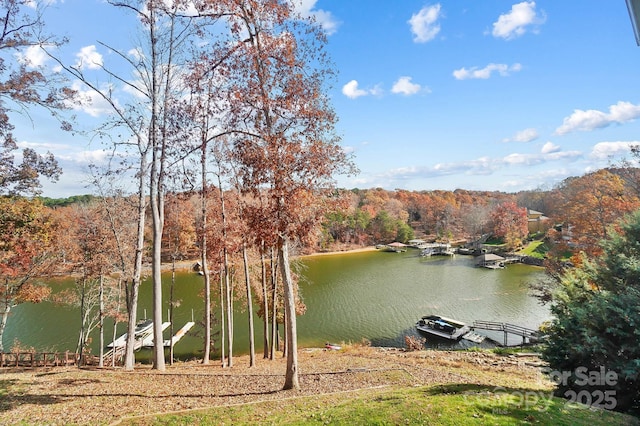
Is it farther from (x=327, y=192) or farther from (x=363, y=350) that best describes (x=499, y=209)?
(x=327, y=192)

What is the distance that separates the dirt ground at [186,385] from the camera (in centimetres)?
621

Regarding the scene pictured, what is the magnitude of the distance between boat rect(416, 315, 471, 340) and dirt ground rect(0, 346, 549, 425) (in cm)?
755

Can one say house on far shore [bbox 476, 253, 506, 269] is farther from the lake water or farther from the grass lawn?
the grass lawn

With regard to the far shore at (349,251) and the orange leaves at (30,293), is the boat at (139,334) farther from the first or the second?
the far shore at (349,251)

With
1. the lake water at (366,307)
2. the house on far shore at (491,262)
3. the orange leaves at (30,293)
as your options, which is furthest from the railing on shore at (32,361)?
the house on far shore at (491,262)

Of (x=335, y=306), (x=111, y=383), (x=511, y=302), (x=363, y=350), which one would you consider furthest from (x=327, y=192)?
(x=511, y=302)

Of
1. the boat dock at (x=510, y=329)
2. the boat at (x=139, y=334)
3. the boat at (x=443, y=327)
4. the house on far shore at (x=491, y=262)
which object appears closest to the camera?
the boat dock at (x=510, y=329)

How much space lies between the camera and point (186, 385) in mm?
8172

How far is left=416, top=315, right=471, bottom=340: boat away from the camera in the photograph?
19359 mm

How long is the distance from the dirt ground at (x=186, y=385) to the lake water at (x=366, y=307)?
5.80 m

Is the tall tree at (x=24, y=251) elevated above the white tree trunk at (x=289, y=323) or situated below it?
above

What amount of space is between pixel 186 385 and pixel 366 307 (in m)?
18.8

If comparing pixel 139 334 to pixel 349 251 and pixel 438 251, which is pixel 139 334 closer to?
pixel 349 251

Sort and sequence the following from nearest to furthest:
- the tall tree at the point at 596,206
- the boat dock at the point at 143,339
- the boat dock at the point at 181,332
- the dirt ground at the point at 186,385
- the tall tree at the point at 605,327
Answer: the tall tree at the point at 605,327 → the dirt ground at the point at 186,385 → the tall tree at the point at 596,206 → the boat dock at the point at 143,339 → the boat dock at the point at 181,332
